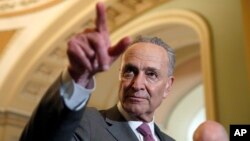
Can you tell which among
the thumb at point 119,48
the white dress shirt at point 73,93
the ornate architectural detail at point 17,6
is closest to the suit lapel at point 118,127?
the white dress shirt at point 73,93

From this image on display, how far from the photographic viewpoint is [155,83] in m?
1.61

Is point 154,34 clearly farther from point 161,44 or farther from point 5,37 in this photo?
point 161,44

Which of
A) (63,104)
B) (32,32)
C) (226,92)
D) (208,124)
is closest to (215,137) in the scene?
(208,124)

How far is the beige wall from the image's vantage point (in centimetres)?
400

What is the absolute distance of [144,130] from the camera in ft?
5.26

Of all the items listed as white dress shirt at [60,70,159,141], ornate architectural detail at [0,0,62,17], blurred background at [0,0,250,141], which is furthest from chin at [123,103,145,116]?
ornate architectural detail at [0,0,62,17]

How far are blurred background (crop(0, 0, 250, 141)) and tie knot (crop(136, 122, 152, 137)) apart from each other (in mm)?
2413

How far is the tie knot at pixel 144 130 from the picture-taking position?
1.60 metres

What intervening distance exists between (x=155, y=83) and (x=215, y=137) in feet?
0.93

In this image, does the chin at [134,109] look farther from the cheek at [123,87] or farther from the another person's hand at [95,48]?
the another person's hand at [95,48]

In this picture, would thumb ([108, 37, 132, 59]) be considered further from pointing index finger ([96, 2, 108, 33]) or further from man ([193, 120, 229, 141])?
man ([193, 120, 229, 141])

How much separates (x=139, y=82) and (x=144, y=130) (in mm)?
162

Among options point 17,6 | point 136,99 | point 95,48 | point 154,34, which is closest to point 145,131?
point 136,99

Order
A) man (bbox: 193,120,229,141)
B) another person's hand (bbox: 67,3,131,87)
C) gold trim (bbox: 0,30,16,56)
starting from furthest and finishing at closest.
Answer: gold trim (bbox: 0,30,16,56) < man (bbox: 193,120,229,141) < another person's hand (bbox: 67,3,131,87)
